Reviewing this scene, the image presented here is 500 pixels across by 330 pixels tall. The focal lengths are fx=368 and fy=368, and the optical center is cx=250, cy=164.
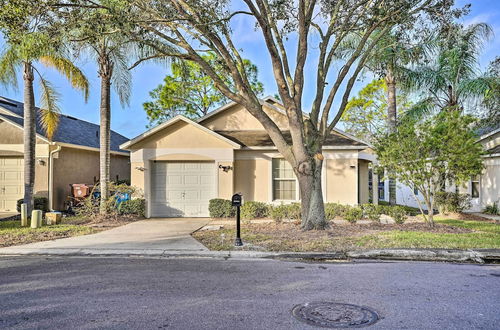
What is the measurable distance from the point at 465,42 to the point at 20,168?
67.2 ft

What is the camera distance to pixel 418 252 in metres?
7.89

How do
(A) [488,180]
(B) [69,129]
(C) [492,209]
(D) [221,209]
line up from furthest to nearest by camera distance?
(B) [69,129], (A) [488,180], (C) [492,209], (D) [221,209]

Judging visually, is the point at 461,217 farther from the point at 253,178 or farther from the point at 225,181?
the point at 225,181

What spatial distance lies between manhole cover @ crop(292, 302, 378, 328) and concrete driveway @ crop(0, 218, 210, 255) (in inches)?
168

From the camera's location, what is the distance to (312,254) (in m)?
8.03

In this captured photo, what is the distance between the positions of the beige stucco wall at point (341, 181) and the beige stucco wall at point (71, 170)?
38.7 ft

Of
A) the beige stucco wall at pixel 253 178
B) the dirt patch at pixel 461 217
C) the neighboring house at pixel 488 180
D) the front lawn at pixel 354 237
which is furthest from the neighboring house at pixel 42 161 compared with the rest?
the dirt patch at pixel 461 217

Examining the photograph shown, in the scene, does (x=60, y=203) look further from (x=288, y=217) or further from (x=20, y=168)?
(x=288, y=217)

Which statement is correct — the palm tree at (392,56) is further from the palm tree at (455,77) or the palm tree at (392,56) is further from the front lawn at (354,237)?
the front lawn at (354,237)

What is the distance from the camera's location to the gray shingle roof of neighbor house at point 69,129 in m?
16.5

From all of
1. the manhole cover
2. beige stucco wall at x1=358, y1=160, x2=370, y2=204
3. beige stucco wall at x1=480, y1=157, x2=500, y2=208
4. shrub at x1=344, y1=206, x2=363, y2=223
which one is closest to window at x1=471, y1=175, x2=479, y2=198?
beige stucco wall at x1=480, y1=157, x2=500, y2=208

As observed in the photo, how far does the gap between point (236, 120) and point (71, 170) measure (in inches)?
321

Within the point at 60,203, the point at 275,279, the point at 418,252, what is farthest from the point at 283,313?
the point at 60,203

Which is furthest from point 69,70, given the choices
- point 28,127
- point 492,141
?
point 492,141
